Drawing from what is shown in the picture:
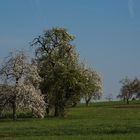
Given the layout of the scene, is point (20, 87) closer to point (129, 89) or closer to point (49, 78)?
point (49, 78)

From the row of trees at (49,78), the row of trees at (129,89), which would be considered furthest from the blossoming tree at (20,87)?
the row of trees at (129,89)

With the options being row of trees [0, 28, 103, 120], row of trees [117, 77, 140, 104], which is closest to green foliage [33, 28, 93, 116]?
row of trees [0, 28, 103, 120]

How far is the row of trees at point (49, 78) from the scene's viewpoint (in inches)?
2633

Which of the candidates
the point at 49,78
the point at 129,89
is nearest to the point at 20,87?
the point at 49,78

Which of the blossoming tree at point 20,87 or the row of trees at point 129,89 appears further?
the row of trees at point 129,89

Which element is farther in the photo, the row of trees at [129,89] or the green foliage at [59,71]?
the row of trees at [129,89]

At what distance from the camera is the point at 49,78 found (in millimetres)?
76375

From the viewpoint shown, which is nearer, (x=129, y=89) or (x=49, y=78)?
(x=49, y=78)

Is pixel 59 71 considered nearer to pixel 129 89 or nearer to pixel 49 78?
pixel 49 78

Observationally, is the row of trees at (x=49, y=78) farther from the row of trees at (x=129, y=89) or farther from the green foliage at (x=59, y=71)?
the row of trees at (x=129, y=89)

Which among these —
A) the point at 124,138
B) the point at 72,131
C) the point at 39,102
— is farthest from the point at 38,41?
the point at 124,138

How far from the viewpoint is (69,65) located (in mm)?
77688

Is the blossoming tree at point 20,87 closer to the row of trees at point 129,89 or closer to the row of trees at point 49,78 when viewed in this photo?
the row of trees at point 49,78

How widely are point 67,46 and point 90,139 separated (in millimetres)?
49235
